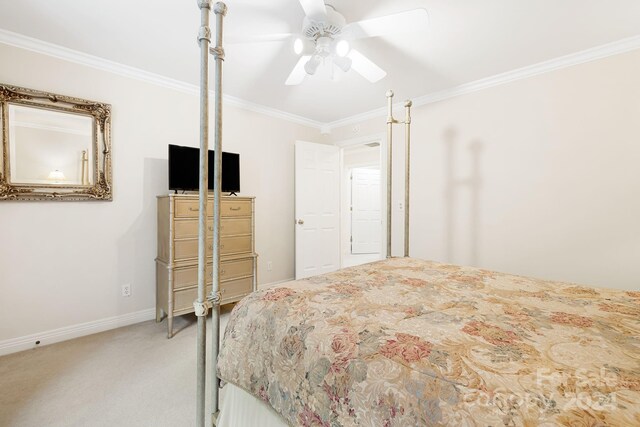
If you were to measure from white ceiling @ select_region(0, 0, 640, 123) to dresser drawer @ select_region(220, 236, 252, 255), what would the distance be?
160 cm

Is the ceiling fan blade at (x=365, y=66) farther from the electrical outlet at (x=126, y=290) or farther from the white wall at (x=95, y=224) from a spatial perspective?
the electrical outlet at (x=126, y=290)

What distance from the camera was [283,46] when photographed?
2250mm

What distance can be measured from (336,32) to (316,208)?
8.23 feet

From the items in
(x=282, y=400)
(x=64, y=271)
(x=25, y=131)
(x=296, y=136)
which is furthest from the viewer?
(x=296, y=136)

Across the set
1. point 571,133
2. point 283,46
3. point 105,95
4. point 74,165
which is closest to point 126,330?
point 74,165

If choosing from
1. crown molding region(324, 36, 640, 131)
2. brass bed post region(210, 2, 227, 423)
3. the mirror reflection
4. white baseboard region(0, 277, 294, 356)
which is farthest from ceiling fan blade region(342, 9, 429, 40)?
the mirror reflection

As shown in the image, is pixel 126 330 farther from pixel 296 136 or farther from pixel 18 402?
pixel 296 136

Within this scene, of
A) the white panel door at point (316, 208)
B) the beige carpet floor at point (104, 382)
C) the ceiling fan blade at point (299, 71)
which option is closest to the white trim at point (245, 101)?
the white panel door at point (316, 208)

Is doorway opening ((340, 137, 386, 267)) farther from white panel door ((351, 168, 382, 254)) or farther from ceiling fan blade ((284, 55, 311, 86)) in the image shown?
ceiling fan blade ((284, 55, 311, 86))

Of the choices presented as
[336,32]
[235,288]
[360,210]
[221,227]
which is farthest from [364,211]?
[336,32]

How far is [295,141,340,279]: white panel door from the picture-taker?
12.9 ft

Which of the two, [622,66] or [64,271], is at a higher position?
[622,66]

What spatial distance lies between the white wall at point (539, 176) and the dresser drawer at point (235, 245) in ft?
6.33

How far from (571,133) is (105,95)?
4.11 m
